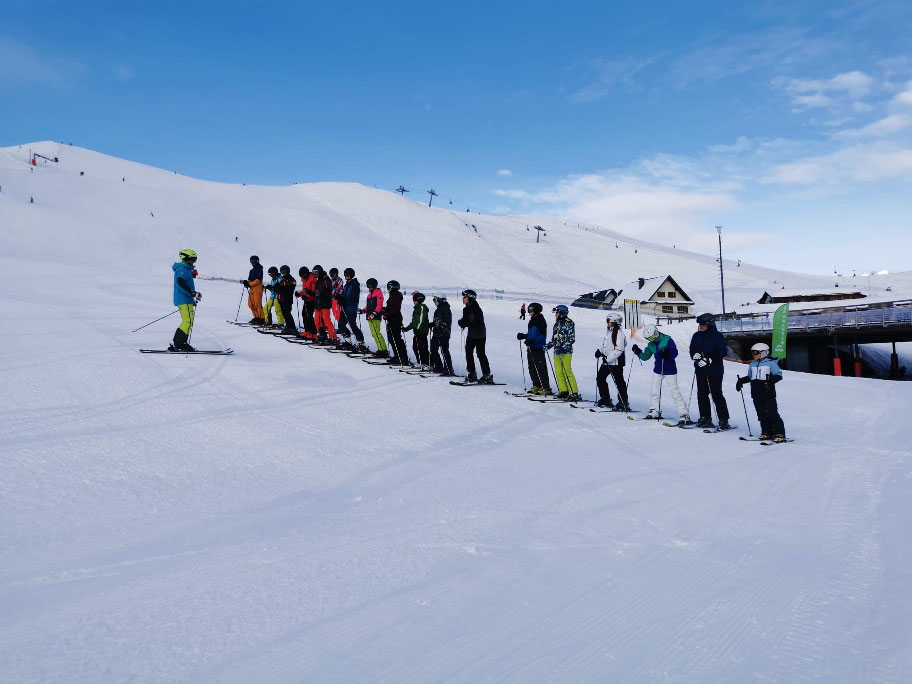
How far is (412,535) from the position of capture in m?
3.37

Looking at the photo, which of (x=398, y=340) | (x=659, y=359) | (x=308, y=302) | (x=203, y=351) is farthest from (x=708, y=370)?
(x=308, y=302)

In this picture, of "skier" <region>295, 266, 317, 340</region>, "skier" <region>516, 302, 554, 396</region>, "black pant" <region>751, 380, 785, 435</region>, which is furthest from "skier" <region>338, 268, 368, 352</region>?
"black pant" <region>751, 380, 785, 435</region>

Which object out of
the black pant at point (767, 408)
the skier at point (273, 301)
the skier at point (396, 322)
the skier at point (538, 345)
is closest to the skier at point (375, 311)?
the skier at point (396, 322)

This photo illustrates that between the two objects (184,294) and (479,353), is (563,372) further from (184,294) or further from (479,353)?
(184,294)

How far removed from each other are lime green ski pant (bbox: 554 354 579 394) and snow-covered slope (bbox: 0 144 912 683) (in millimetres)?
1149

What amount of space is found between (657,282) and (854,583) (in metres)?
57.6

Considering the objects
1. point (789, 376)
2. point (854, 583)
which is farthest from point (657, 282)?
point (854, 583)

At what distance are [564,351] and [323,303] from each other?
5.76 meters

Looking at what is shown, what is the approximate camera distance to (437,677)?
2.07 metres

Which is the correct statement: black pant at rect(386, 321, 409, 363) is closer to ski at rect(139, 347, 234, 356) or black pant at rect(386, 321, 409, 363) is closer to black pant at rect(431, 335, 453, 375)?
black pant at rect(431, 335, 453, 375)

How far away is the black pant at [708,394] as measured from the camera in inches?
306

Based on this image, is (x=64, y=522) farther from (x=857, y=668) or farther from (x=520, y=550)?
(x=857, y=668)

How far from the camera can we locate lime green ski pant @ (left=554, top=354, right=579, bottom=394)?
361 inches

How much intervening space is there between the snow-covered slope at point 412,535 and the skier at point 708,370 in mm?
540
